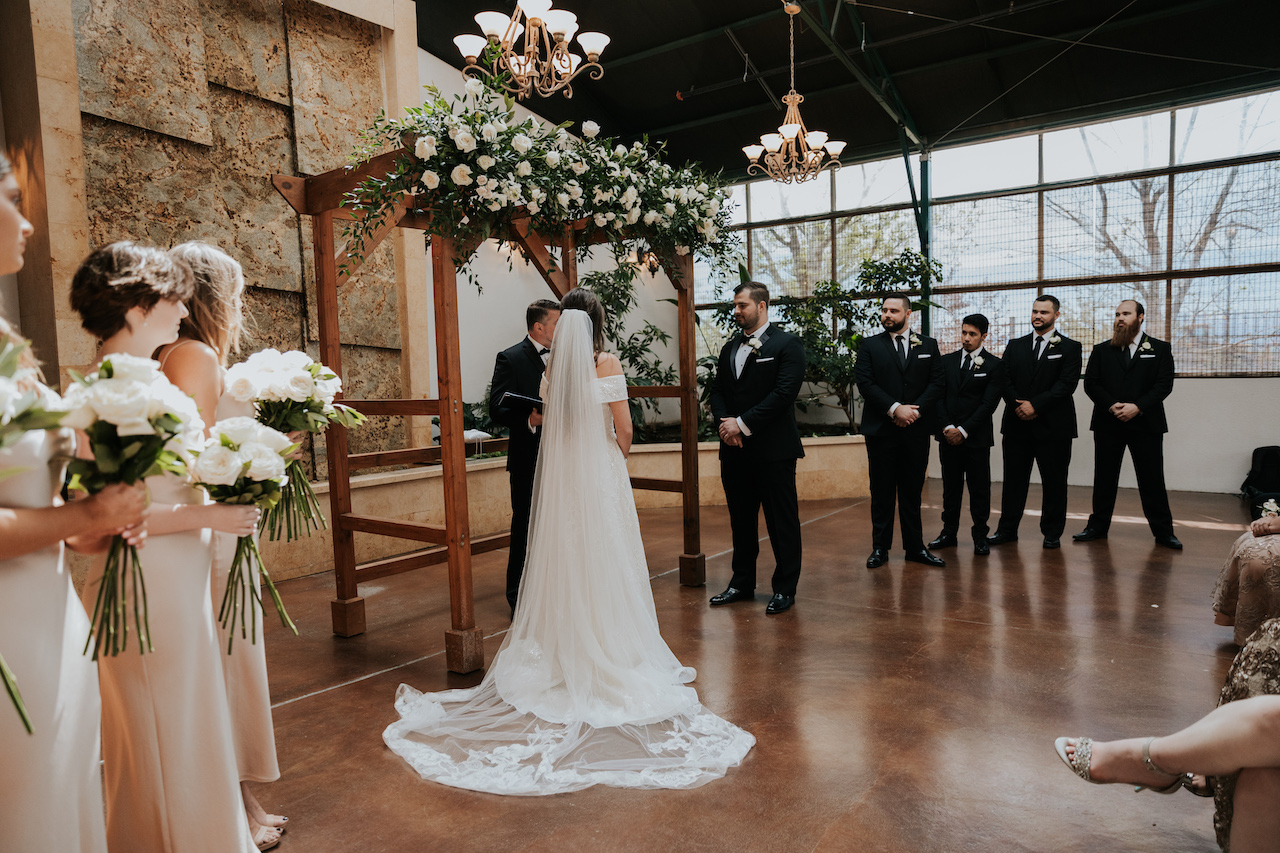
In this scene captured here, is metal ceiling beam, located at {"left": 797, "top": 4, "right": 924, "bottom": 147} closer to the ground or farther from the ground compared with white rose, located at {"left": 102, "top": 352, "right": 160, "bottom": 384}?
farther from the ground

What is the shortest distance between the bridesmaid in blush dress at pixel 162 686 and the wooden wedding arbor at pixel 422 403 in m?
1.63

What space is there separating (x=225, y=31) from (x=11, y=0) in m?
1.27

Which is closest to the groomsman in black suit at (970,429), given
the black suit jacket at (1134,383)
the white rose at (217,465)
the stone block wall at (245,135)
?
the black suit jacket at (1134,383)

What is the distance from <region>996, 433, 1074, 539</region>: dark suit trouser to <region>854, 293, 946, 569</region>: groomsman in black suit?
37.5 inches

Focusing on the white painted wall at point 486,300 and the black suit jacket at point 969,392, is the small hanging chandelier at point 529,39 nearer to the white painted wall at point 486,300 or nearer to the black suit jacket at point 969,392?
the white painted wall at point 486,300

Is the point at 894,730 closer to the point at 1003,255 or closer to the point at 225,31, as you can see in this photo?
the point at 225,31

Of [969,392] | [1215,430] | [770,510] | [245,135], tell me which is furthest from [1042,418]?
[245,135]

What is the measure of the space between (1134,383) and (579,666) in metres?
5.05

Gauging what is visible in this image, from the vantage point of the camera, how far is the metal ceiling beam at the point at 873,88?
744 centimetres

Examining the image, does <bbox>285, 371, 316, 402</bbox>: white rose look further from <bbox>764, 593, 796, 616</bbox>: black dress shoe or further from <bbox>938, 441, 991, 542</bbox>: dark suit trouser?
<bbox>938, 441, 991, 542</bbox>: dark suit trouser

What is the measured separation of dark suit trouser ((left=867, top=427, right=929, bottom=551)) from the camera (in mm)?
5445

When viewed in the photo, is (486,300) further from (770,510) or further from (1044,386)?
(1044,386)

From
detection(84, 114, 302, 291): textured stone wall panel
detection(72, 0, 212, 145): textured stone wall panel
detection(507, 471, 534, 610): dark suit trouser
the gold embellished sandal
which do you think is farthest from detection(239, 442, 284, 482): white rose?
detection(72, 0, 212, 145): textured stone wall panel

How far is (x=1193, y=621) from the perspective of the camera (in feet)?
13.2
